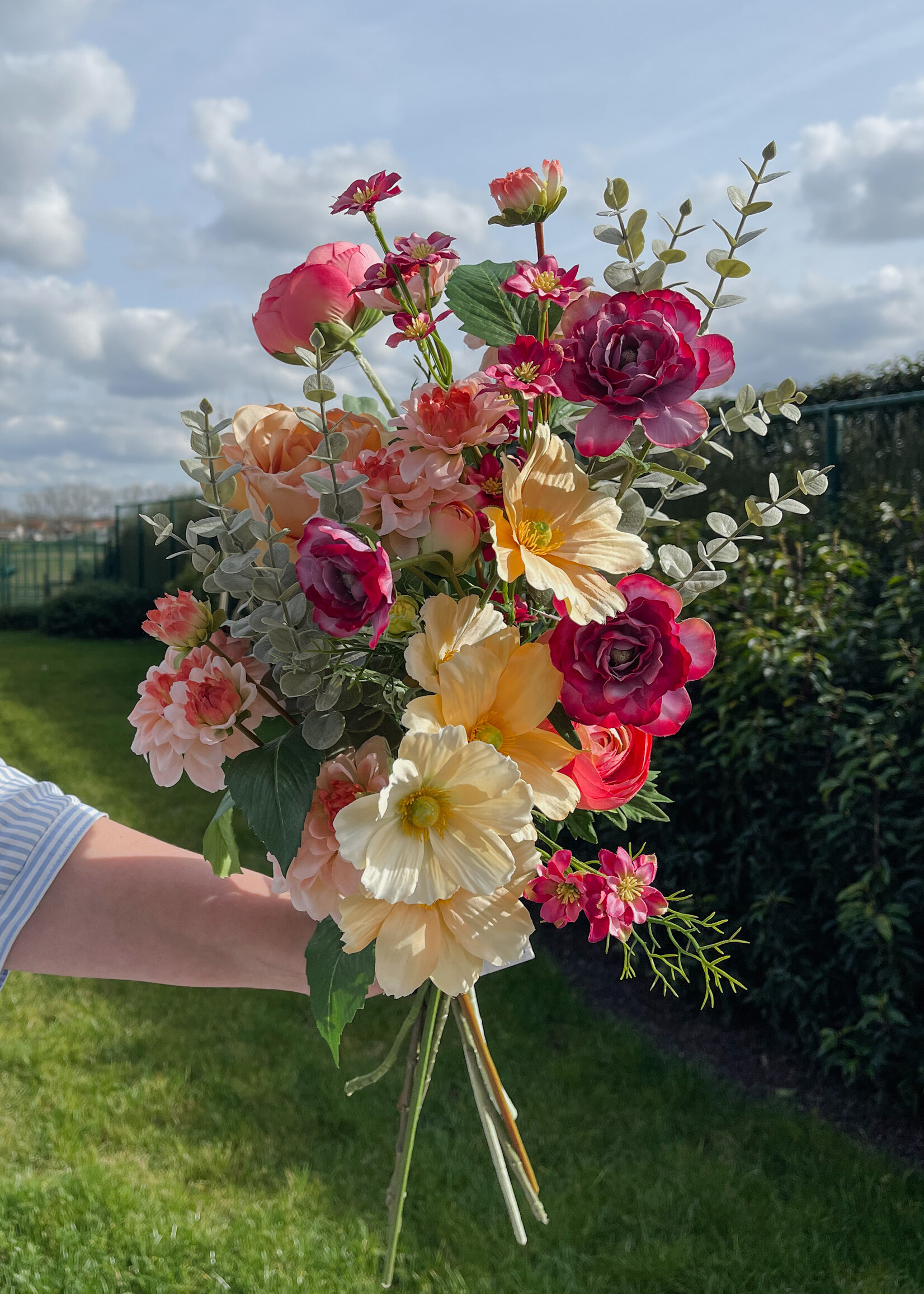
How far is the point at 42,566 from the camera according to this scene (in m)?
17.6

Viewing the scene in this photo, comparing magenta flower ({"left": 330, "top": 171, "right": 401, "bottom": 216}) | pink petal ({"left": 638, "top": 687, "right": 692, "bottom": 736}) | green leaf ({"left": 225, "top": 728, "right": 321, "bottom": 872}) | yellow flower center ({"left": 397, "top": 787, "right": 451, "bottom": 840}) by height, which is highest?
magenta flower ({"left": 330, "top": 171, "right": 401, "bottom": 216})

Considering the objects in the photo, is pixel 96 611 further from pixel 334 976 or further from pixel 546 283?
pixel 546 283

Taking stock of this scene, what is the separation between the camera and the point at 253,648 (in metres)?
0.82

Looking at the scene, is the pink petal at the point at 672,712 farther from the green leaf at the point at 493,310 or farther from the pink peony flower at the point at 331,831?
the green leaf at the point at 493,310

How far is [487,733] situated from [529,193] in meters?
0.51

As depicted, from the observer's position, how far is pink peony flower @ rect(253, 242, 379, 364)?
3.03 ft

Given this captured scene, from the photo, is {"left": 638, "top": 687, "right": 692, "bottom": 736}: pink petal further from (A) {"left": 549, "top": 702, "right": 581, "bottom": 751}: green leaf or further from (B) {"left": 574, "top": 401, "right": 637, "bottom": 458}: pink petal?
(B) {"left": 574, "top": 401, "right": 637, "bottom": 458}: pink petal

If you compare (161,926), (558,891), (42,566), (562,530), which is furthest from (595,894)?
(42,566)

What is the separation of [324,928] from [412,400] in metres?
0.53

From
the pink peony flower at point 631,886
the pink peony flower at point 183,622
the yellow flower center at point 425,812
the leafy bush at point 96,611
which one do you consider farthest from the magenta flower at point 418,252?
the leafy bush at point 96,611

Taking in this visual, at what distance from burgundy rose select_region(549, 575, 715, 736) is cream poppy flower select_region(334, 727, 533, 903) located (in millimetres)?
94

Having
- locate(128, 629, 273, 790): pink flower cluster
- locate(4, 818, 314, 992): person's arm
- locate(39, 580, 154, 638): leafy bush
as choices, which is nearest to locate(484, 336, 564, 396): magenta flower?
locate(128, 629, 273, 790): pink flower cluster

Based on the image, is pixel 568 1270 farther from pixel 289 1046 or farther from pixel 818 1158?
pixel 289 1046

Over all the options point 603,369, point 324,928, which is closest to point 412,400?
point 603,369
